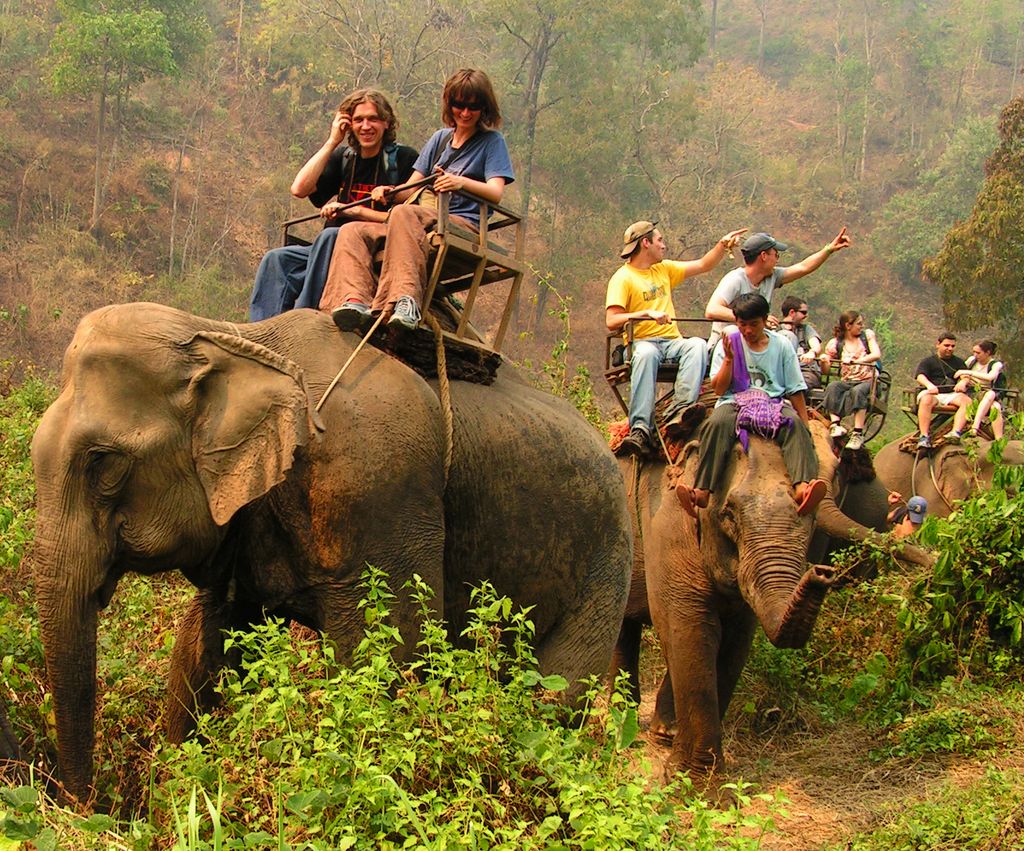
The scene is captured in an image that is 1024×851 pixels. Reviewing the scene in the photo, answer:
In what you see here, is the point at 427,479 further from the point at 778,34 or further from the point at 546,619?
the point at 778,34

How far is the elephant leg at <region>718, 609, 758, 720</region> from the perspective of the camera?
7109mm

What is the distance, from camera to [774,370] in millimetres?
6930

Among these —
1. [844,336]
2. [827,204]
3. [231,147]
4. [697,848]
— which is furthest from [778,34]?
[697,848]

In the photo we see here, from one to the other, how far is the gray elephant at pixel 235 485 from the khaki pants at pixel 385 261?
0.17 metres

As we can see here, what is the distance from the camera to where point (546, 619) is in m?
5.63

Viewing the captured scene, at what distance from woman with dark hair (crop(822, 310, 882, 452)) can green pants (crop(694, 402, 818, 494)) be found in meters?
3.81

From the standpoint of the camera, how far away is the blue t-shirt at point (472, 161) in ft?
18.0

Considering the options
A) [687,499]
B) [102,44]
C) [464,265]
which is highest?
[102,44]

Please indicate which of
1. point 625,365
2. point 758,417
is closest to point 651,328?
point 625,365

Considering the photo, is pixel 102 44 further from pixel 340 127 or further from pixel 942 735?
pixel 942 735

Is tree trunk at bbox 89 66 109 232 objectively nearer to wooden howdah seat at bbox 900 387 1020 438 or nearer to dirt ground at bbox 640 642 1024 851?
wooden howdah seat at bbox 900 387 1020 438

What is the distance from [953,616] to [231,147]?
1279 inches

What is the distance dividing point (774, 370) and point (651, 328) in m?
1.04

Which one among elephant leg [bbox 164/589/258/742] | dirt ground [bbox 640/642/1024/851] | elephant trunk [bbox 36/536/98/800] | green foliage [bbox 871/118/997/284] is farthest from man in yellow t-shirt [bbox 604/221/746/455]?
green foliage [bbox 871/118/997/284]
